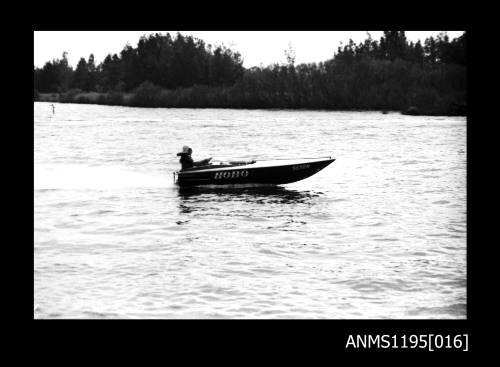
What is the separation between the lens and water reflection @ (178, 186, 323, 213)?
2244cm

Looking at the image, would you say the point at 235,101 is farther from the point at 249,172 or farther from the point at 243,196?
the point at 243,196

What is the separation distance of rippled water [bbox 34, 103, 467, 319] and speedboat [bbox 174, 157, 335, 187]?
40 centimetres

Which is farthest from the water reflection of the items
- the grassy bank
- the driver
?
the grassy bank

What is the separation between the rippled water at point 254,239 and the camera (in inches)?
457

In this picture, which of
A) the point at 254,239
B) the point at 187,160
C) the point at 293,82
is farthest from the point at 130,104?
the point at 254,239

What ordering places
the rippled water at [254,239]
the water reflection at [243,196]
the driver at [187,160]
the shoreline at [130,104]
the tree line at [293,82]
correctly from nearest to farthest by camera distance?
the rippled water at [254,239]
the water reflection at [243,196]
the driver at [187,160]
the shoreline at [130,104]
the tree line at [293,82]

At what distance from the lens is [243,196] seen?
23.3 m

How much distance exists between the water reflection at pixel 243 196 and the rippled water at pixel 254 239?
0.08 meters

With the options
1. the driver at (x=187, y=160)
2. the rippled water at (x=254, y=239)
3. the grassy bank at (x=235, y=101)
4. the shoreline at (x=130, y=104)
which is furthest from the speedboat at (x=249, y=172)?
the grassy bank at (x=235, y=101)

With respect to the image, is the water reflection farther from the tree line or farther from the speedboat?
the tree line

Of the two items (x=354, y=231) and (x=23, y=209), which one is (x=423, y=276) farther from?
(x=23, y=209)

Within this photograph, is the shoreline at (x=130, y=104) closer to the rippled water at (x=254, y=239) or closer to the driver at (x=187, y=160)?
the rippled water at (x=254, y=239)

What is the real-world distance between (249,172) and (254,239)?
7308mm
